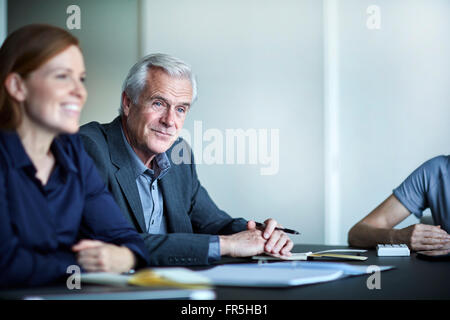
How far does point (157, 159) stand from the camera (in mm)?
1617

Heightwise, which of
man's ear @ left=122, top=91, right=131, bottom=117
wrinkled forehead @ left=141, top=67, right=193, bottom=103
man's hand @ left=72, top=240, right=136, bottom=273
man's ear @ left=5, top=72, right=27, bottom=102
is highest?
wrinkled forehead @ left=141, top=67, right=193, bottom=103

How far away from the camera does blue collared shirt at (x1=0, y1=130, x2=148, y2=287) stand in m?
0.81

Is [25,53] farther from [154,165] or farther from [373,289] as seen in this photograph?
[154,165]

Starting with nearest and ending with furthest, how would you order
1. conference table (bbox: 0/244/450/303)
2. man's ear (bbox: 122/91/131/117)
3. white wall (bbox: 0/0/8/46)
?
conference table (bbox: 0/244/450/303), man's ear (bbox: 122/91/131/117), white wall (bbox: 0/0/8/46)

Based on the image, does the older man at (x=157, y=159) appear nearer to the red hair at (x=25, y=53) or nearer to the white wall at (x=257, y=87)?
the red hair at (x=25, y=53)

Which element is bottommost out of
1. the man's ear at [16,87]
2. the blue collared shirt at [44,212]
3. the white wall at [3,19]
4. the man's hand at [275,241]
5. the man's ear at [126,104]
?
the man's hand at [275,241]

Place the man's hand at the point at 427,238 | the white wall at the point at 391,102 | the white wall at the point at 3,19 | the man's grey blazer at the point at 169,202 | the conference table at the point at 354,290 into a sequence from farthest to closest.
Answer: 1. the white wall at the point at 391,102
2. the white wall at the point at 3,19
3. the man's hand at the point at 427,238
4. the man's grey blazer at the point at 169,202
5. the conference table at the point at 354,290

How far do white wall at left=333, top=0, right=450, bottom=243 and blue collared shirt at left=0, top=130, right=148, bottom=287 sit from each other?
222cm

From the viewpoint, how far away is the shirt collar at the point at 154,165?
1561 mm

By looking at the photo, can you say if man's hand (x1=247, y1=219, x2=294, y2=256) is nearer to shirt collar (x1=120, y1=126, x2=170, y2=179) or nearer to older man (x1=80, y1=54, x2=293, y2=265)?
older man (x1=80, y1=54, x2=293, y2=265)

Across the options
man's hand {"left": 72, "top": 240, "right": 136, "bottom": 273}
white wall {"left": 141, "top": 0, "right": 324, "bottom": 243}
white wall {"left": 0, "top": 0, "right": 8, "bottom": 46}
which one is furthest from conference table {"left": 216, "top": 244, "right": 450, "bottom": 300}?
white wall {"left": 141, "top": 0, "right": 324, "bottom": 243}

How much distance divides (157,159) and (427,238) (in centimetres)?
86

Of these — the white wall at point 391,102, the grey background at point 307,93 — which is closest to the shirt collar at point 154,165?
the grey background at point 307,93
